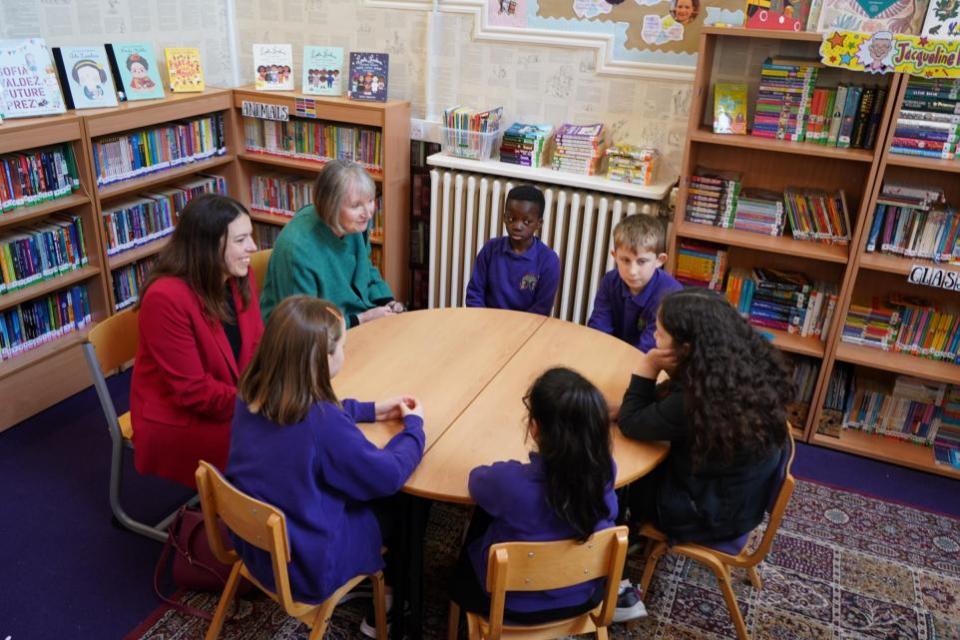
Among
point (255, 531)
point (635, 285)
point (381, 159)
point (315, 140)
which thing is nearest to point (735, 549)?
point (635, 285)

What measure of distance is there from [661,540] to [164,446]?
154cm

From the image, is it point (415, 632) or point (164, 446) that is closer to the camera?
point (415, 632)

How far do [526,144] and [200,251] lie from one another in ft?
6.15

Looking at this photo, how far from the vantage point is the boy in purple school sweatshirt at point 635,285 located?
8.68 ft

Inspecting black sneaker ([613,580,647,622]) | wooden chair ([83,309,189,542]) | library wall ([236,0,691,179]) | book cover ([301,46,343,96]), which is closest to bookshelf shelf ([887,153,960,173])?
library wall ([236,0,691,179])

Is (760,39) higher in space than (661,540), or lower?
higher

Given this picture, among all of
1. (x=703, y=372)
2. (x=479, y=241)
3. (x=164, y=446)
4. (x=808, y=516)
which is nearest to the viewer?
(x=703, y=372)

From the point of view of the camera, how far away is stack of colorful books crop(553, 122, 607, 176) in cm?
354

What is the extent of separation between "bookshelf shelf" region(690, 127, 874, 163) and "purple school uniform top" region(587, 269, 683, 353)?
0.65 metres

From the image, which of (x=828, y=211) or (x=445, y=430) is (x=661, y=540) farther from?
(x=828, y=211)

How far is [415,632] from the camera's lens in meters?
2.10

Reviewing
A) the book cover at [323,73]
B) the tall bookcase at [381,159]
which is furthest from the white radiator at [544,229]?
the book cover at [323,73]

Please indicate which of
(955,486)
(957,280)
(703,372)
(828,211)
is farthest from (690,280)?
(703,372)

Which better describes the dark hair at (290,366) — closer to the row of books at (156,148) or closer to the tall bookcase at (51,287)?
the tall bookcase at (51,287)
